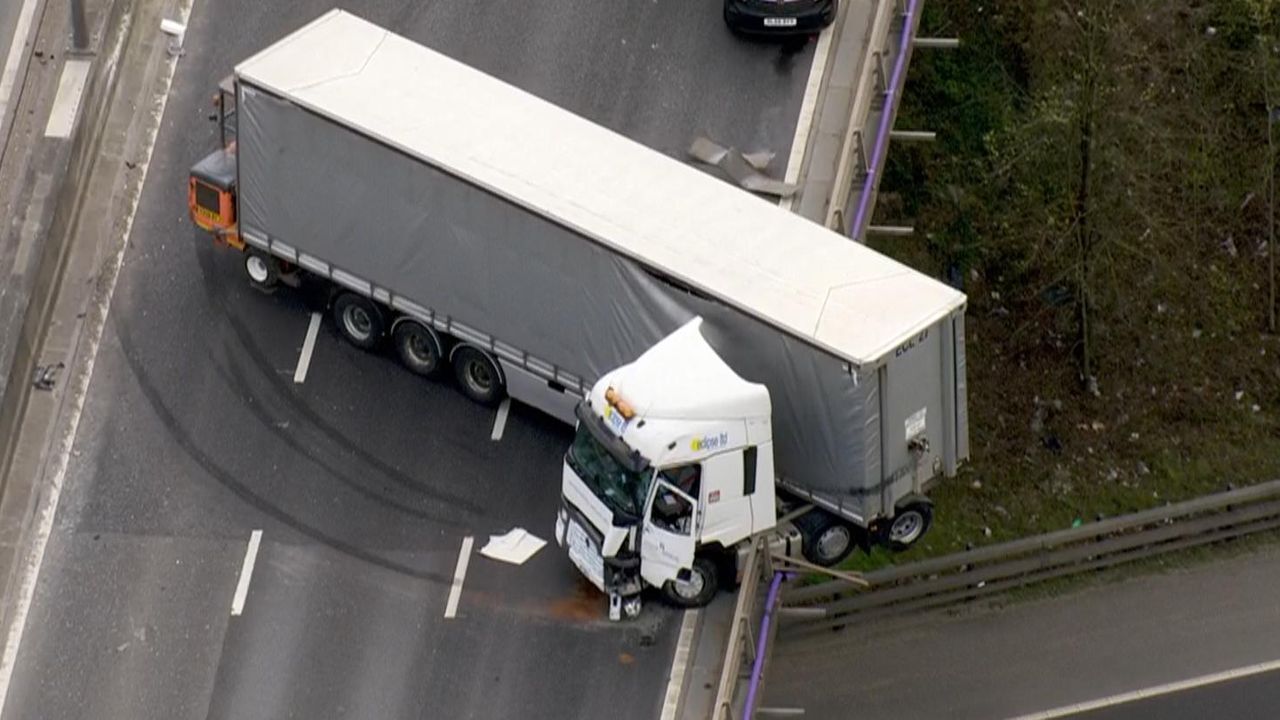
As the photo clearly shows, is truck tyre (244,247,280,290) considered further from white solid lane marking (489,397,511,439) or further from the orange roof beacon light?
the orange roof beacon light

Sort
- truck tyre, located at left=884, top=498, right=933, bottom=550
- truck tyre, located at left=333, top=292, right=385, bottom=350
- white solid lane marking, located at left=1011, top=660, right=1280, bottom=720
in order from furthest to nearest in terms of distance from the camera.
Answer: white solid lane marking, located at left=1011, top=660, right=1280, bottom=720 < truck tyre, located at left=333, top=292, right=385, bottom=350 < truck tyre, located at left=884, top=498, right=933, bottom=550

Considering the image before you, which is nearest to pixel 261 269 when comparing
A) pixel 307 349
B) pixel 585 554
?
pixel 307 349

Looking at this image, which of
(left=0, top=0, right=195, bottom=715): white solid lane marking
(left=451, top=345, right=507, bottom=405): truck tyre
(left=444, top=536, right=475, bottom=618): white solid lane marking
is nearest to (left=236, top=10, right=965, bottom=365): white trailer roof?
(left=451, top=345, right=507, bottom=405): truck tyre

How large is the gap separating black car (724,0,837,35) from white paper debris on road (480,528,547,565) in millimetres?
8830

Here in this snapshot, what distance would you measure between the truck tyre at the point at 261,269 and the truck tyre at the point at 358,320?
1013 millimetres

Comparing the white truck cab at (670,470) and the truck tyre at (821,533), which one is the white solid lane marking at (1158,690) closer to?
the truck tyre at (821,533)

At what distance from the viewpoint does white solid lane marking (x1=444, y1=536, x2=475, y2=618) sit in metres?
33.8

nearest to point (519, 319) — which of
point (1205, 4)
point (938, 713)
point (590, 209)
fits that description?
point (590, 209)

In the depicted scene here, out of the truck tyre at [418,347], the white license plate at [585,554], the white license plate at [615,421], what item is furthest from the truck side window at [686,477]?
the truck tyre at [418,347]

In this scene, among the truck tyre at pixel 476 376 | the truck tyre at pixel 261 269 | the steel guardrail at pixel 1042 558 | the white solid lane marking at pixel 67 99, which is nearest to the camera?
the truck tyre at pixel 476 376

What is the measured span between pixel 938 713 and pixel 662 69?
31.6ft

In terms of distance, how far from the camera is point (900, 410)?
108ft

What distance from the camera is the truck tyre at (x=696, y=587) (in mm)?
33125

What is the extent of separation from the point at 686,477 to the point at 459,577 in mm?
3488
